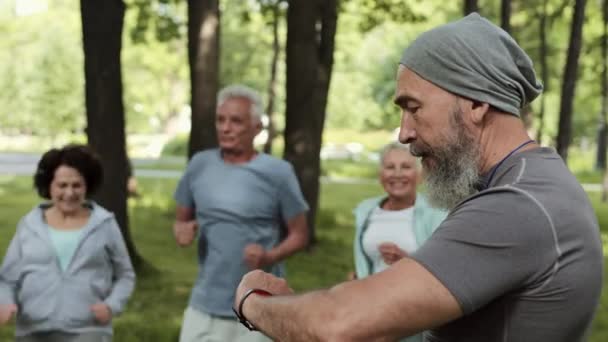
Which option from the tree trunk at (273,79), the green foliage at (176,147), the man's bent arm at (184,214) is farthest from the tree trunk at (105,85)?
the green foliage at (176,147)

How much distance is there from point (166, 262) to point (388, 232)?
28.2ft

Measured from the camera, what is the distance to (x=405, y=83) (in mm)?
2236

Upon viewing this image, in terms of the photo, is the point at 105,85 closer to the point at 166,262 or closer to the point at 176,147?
the point at 166,262

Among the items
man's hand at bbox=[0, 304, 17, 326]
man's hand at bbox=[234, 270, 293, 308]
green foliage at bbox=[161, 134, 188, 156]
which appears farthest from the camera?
green foliage at bbox=[161, 134, 188, 156]

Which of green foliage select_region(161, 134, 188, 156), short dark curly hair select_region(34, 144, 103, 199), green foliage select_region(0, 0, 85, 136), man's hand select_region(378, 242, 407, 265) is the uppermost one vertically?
short dark curly hair select_region(34, 144, 103, 199)

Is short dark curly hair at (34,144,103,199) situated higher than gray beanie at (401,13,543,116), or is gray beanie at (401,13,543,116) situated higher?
gray beanie at (401,13,543,116)

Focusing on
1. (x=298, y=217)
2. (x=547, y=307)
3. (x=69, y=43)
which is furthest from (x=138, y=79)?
(x=547, y=307)

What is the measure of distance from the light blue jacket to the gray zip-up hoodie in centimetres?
132

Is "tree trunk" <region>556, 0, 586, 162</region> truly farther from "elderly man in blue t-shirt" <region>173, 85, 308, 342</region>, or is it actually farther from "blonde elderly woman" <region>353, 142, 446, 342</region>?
"elderly man in blue t-shirt" <region>173, 85, 308, 342</region>

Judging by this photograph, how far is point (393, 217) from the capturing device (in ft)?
19.4

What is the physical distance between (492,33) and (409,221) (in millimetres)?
3659

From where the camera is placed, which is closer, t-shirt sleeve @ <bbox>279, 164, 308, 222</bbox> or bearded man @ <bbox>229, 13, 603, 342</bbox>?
bearded man @ <bbox>229, 13, 603, 342</bbox>

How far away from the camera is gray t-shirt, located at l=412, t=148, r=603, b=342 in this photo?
1.96 m

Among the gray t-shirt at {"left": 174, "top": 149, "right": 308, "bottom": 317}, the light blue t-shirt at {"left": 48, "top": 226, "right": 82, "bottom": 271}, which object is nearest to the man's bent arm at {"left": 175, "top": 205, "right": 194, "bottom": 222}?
the gray t-shirt at {"left": 174, "top": 149, "right": 308, "bottom": 317}
